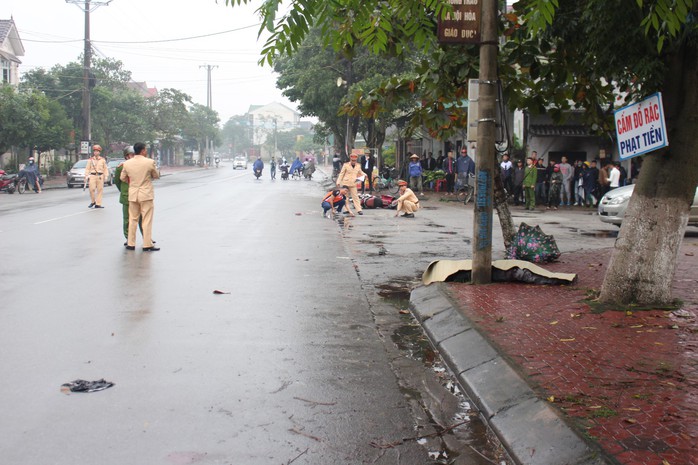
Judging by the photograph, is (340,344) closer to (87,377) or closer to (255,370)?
(255,370)

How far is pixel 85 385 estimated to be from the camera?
530 cm

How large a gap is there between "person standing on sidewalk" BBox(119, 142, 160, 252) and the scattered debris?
747 centimetres

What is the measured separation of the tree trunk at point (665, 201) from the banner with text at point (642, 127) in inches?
10.5

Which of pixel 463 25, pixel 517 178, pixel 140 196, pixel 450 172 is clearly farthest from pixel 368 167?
pixel 463 25

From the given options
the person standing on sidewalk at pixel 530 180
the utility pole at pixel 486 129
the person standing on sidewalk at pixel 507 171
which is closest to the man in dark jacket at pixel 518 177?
the person standing on sidewalk at pixel 507 171

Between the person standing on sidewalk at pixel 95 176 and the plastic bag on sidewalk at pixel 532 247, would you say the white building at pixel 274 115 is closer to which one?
the person standing on sidewalk at pixel 95 176

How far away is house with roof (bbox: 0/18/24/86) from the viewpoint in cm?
4941

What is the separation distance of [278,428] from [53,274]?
262 inches

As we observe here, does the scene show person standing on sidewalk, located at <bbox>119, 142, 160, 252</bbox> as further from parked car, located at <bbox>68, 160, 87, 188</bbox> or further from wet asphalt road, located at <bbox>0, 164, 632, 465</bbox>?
parked car, located at <bbox>68, 160, 87, 188</bbox>

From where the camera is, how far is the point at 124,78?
2427 inches

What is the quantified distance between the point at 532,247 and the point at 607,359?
555 cm

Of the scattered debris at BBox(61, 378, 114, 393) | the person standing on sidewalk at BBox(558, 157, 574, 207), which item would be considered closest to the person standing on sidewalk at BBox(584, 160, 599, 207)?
the person standing on sidewalk at BBox(558, 157, 574, 207)

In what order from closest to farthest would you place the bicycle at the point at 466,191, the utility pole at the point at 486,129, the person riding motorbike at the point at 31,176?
the utility pole at the point at 486,129
the bicycle at the point at 466,191
the person riding motorbike at the point at 31,176

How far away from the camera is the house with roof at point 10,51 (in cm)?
4941
